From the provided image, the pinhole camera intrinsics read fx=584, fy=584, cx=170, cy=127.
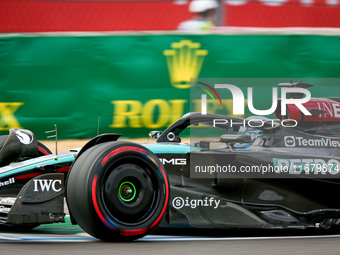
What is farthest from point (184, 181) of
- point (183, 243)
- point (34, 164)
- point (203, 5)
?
point (203, 5)

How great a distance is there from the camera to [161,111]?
8.09 m

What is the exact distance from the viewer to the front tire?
3.87m

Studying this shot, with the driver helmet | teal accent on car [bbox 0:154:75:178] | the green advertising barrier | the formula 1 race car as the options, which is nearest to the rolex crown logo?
the green advertising barrier

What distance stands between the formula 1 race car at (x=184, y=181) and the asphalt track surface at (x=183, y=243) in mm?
111

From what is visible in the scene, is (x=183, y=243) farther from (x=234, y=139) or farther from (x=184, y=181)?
(x=234, y=139)

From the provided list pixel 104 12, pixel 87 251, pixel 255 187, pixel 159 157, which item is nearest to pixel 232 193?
pixel 255 187

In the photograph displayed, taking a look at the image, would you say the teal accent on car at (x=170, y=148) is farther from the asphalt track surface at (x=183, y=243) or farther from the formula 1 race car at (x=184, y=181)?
the asphalt track surface at (x=183, y=243)

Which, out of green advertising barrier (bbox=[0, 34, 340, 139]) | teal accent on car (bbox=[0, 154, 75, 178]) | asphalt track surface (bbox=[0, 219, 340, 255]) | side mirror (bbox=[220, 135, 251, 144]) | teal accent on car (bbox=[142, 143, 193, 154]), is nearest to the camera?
asphalt track surface (bbox=[0, 219, 340, 255])

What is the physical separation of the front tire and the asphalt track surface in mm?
139

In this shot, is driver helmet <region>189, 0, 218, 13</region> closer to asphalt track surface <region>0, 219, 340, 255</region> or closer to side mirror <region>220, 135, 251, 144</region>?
side mirror <region>220, 135, 251, 144</region>

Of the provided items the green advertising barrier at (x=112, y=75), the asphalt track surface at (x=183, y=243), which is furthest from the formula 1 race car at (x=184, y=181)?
the green advertising barrier at (x=112, y=75)

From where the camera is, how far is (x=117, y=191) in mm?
3973

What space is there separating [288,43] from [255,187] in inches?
162

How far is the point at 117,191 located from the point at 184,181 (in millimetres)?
742
